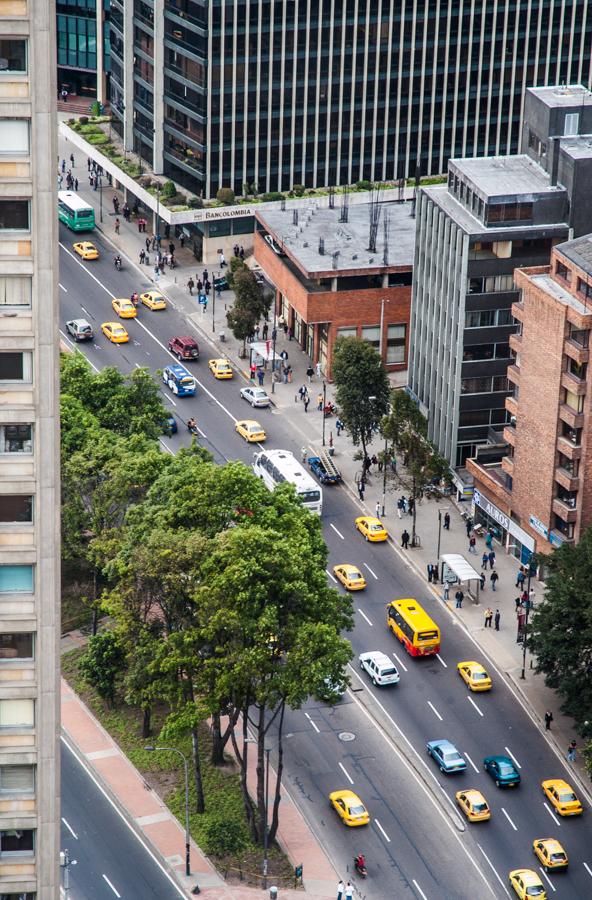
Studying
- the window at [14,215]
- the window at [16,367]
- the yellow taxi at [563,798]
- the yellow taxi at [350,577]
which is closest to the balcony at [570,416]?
the yellow taxi at [350,577]

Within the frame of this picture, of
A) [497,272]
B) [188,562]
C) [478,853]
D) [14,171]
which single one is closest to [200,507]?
[188,562]

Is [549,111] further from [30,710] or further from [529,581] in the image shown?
[30,710]

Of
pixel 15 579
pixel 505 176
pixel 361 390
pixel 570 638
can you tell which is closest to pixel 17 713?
pixel 15 579

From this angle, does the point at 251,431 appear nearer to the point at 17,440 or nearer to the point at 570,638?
the point at 570,638

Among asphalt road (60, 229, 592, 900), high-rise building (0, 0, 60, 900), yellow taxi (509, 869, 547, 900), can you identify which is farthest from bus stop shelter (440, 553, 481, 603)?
high-rise building (0, 0, 60, 900)

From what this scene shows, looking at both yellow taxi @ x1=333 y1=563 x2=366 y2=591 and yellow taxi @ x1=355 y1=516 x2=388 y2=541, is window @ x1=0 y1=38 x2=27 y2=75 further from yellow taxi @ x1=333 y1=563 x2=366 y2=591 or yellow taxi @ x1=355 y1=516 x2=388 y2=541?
yellow taxi @ x1=355 y1=516 x2=388 y2=541

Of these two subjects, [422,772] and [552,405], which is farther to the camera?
[552,405]
